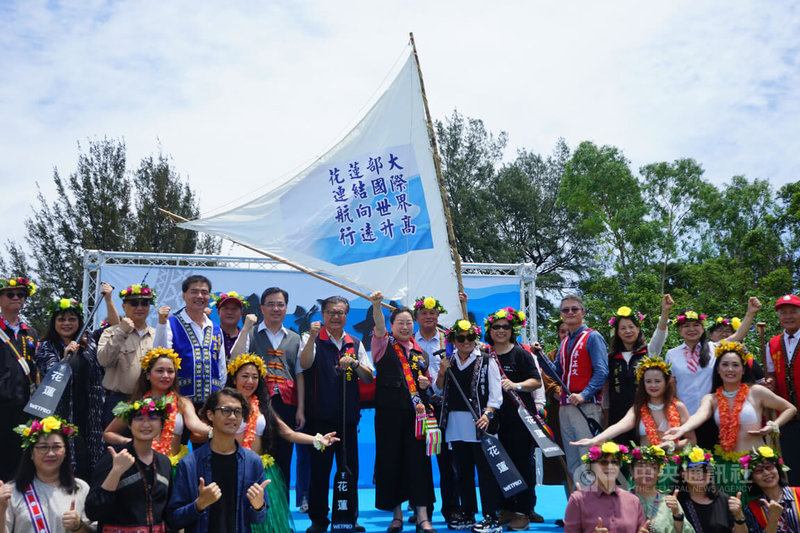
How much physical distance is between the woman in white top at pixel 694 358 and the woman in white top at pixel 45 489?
390cm

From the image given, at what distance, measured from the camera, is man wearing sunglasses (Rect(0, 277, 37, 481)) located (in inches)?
177

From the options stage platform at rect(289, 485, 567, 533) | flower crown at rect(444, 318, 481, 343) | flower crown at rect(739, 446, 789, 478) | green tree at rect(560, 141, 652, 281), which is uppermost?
green tree at rect(560, 141, 652, 281)

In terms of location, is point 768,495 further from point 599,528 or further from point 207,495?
point 207,495

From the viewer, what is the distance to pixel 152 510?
11.3ft

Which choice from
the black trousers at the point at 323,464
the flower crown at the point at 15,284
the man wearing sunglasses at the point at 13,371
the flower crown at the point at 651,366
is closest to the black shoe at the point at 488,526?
the black trousers at the point at 323,464

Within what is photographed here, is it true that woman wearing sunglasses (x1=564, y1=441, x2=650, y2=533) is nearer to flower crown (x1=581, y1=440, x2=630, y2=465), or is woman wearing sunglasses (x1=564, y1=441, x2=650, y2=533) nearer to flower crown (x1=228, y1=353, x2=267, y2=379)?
flower crown (x1=581, y1=440, x2=630, y2=465)

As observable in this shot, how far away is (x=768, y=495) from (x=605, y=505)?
1164mm

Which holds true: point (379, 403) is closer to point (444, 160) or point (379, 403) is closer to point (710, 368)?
point (710, 368)

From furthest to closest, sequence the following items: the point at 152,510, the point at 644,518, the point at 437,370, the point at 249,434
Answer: the point at 437,370
the point at 249,434
the point at 644,518
the point at 152,510

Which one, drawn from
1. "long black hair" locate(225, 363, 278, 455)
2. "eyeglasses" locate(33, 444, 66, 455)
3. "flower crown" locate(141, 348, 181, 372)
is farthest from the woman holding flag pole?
"eyeglasses" locate(33, 444, 66, 455)

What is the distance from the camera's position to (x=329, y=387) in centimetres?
500

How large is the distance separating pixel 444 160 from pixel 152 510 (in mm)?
21375

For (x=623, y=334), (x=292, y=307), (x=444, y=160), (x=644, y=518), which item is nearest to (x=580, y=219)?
(x=444, y=160)

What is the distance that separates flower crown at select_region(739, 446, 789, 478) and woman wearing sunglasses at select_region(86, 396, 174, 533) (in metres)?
3.35
